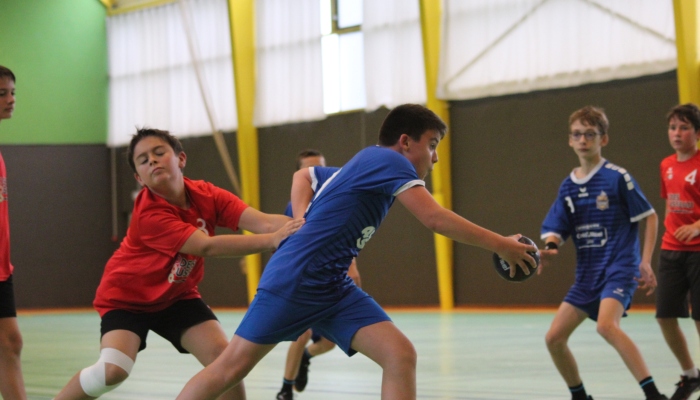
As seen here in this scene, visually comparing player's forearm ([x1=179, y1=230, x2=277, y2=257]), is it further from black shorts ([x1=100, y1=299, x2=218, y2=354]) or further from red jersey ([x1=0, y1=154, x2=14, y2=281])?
red jersey ([x1=0, y1=154, x2=14, y2=281])

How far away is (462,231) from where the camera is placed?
10.3 ft

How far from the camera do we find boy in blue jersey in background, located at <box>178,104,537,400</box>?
10.7 ft

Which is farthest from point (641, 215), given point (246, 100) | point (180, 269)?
point (246, 100)

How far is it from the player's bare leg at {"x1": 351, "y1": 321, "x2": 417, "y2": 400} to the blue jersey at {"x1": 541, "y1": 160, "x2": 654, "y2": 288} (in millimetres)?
2123

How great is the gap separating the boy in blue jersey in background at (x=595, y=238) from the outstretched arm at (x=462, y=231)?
1.79 meters

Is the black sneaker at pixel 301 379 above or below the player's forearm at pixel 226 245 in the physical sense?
below

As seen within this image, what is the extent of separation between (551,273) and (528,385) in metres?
9.21

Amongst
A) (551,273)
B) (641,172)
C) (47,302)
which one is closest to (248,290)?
(47,302)

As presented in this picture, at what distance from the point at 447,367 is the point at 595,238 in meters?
2.15

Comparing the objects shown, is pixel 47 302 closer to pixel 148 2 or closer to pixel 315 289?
pixel 148 2

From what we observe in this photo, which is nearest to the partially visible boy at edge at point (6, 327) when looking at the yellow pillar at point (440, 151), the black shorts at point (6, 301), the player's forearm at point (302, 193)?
the black shorts at point (6, 301)

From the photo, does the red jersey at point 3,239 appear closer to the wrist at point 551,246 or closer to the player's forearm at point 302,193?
the player's forearm at point 302,193

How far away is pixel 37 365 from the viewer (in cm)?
788

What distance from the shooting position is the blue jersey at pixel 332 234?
334cm
